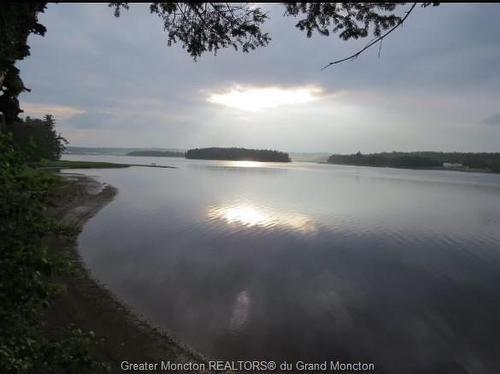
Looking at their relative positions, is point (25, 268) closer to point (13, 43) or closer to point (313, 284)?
point (13, 43)

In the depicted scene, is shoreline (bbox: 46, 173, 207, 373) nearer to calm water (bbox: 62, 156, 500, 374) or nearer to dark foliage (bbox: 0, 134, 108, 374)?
calm water (bbox: 62, 156, 500, 374)

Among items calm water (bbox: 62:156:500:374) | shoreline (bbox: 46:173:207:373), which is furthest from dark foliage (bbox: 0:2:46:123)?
calm water (bbox: 62:156:500:374)

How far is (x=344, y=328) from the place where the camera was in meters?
13.2

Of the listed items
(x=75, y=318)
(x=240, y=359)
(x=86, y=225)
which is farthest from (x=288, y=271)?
(x=86, y=225)

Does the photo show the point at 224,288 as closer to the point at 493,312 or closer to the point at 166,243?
the point at 166,243

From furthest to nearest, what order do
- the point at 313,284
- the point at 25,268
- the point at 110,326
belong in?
the point at 313,284
the point at 110,326
the point at 25,268

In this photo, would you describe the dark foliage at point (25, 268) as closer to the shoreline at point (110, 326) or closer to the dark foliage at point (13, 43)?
the dark foliage at point (13, 43)

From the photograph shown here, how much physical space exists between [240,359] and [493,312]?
1274 centimetres

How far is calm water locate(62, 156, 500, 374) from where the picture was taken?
39.5ft

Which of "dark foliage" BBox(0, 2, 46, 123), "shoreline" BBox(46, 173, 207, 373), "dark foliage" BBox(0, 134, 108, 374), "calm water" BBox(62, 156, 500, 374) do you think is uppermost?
"dark foliage" BBox(0, 2, 46, 123)

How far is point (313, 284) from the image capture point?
17.8 meters

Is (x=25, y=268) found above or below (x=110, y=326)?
above

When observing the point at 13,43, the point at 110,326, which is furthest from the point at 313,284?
the point at 13,43

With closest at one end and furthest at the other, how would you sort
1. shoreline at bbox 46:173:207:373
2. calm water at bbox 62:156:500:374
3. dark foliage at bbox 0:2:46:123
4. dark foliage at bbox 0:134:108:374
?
1. dark foliage at bbox 0:134:108:374
2. dark foliage at bbox 0:2:46:123
3. shoreline at bbox 46:173:207:373
4. calm water at bbox 62:156:500:374
